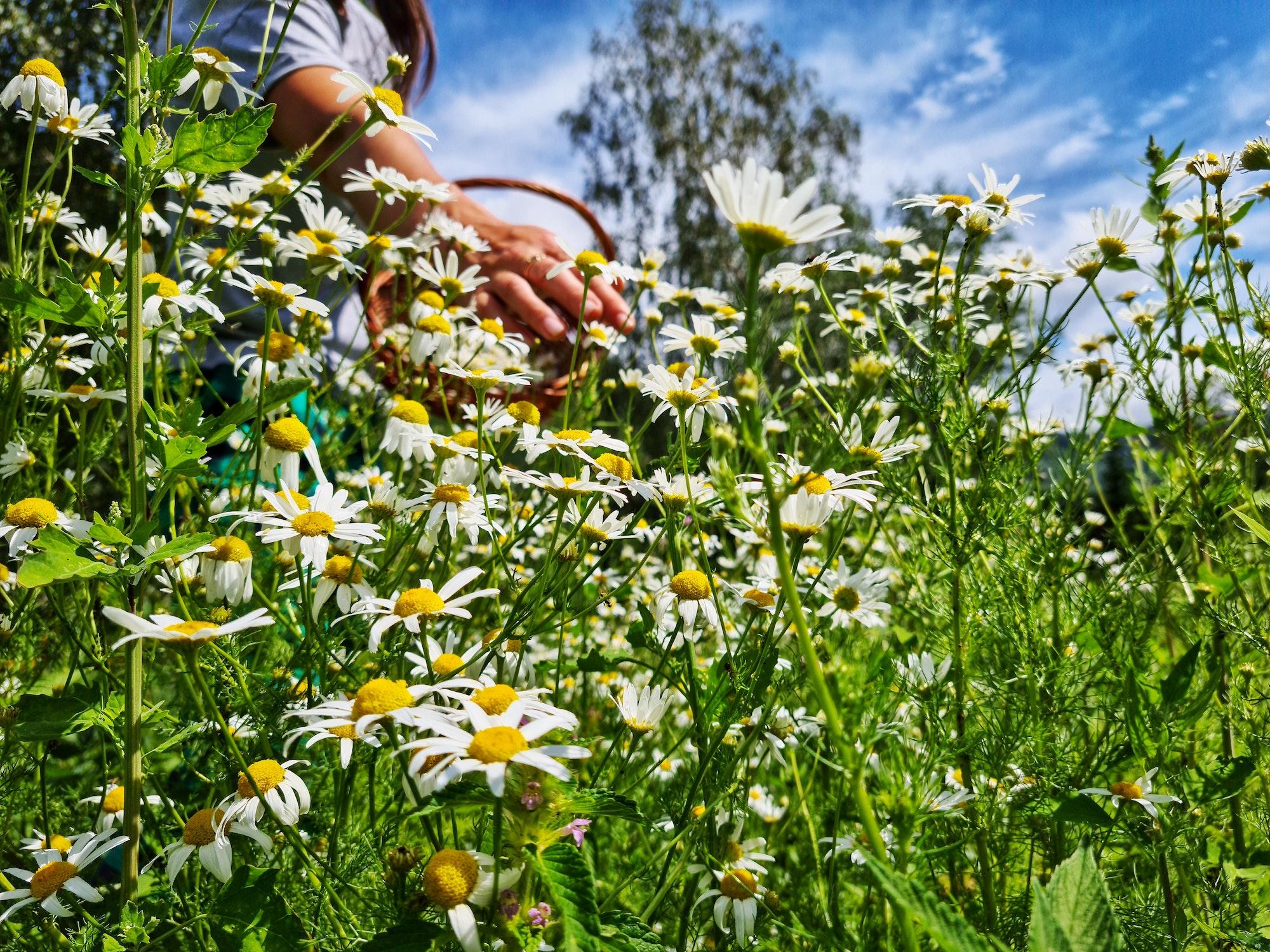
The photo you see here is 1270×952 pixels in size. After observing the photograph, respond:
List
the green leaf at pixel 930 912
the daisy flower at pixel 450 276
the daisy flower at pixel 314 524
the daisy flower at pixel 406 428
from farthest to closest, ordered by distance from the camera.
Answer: the daisy flower at pixel 450 276 < the daisy flower at pixel 406 428 < the daisy flower at pixel 314 524 < the green leaf at pixel 930 912

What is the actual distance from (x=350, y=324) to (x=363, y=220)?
21 centimetres

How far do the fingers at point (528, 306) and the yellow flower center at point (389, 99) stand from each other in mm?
478

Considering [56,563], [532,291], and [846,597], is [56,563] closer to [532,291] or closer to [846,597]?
[846,597]

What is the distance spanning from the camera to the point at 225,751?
27.6 inches

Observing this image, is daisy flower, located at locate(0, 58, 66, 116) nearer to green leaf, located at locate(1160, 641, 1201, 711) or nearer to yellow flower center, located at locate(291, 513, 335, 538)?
yellow flower center, located at locate(291, 513, 335, 538)

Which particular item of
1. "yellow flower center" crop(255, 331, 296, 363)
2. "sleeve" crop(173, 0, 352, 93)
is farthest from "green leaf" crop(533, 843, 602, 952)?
"sleeve" crop(173, 0, 352, 93)

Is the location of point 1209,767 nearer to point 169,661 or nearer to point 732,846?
point 732,846

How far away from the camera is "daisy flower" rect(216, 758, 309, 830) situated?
562mm

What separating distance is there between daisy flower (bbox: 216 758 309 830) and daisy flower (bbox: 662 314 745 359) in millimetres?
593

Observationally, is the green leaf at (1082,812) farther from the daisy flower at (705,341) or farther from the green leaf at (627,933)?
the daisy flower at (705,341)

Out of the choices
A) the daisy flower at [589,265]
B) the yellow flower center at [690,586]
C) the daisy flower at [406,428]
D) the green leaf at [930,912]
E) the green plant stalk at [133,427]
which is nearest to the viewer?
the green leaf at [930,912]

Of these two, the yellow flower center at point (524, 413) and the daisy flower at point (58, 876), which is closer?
the daisy flower at point (58, 876)

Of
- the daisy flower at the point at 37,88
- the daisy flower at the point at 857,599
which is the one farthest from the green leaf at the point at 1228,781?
the daisy flower at the point at 37,88

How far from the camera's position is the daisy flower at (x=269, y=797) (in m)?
0.56
